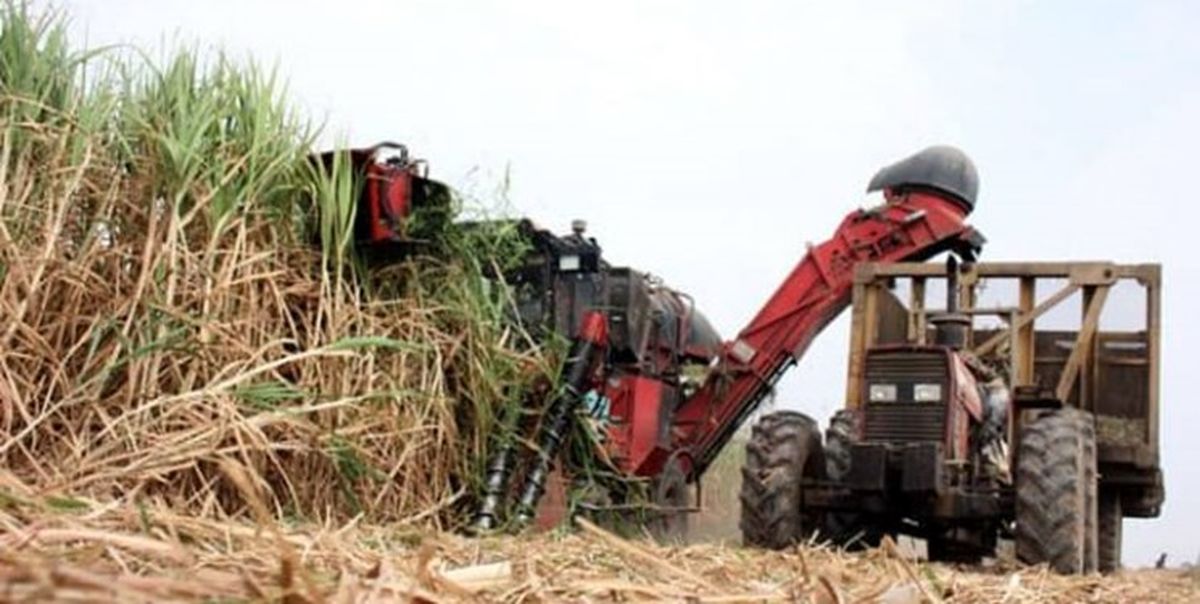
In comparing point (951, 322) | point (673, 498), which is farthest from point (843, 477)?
point (673, 498)

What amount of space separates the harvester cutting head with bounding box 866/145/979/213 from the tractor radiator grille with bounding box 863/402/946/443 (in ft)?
12.2

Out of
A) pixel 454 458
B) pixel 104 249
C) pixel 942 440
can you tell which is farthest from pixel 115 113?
pixel 942 440

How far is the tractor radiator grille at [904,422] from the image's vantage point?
25.1 feet

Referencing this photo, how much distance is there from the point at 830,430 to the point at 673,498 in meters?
1.18

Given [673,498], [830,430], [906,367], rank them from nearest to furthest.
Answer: [906,367] < [830,430] < [673,498]

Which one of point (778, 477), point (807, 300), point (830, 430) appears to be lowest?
point (778, 477)

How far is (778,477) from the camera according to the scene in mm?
8023

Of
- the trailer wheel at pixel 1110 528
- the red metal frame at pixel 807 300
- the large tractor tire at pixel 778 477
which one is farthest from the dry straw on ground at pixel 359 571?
the red metal frame at pixel 807 300

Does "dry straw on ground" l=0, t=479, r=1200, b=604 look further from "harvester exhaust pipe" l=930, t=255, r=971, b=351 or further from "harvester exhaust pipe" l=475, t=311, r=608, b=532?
"harvester exhaust pipe" l=930, t=255, r=971, b=351

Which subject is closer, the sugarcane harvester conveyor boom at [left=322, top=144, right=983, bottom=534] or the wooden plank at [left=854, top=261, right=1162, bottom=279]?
the sugarcane harvester conveyor boom at [left=322, top=144, right=983, bottom=534]

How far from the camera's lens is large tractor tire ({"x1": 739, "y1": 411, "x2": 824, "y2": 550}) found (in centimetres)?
801

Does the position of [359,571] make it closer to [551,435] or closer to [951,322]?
[551,435]

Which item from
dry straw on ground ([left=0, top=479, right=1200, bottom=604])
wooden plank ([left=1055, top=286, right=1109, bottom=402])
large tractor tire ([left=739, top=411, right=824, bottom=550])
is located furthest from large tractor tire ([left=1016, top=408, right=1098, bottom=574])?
dry straw on ground ([left=0, top=479, right=1200, bottom=604])

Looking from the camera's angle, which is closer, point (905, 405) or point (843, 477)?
point (905, 405)
